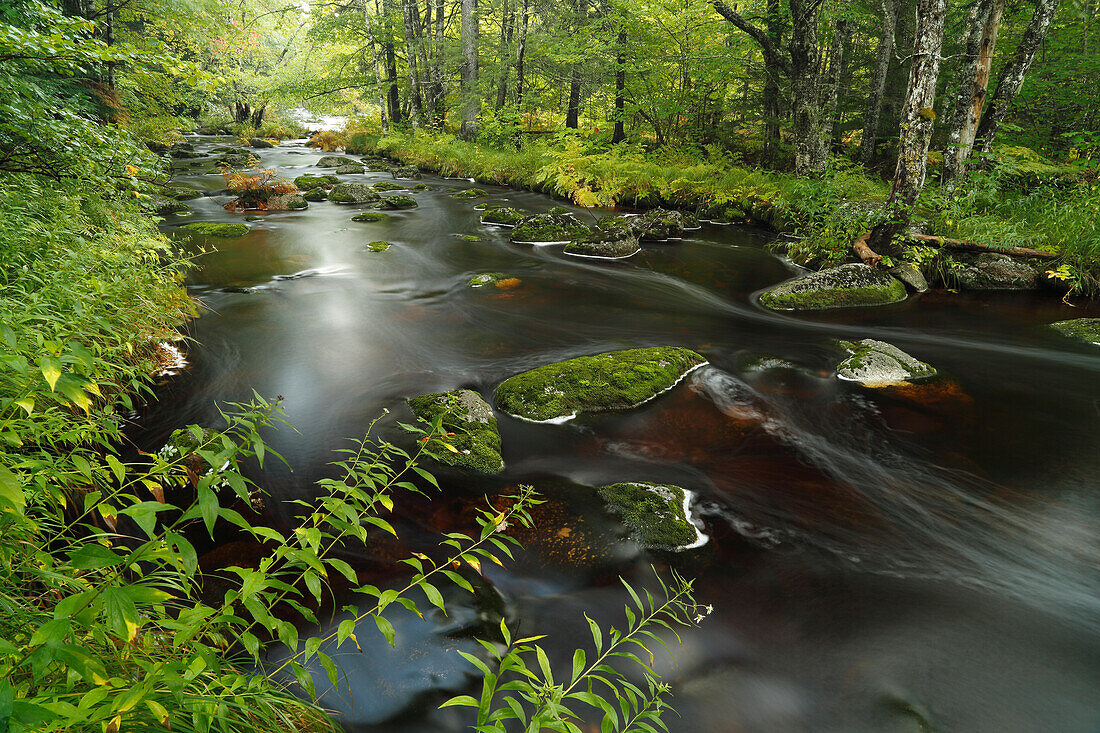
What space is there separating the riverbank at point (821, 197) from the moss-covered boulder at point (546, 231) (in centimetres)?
335

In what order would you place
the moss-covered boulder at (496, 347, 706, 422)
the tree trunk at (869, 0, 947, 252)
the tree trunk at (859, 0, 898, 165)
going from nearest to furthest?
the moss-covered boulder at (496, 347, 706, 422) < the tree trunk at (869, 0, 947, 252) < the tree trunk at (859, 0, 898, 165)

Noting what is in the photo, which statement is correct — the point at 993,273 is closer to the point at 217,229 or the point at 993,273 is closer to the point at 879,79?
the point at 879,79

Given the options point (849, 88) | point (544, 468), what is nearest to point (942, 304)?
point (544, 468)

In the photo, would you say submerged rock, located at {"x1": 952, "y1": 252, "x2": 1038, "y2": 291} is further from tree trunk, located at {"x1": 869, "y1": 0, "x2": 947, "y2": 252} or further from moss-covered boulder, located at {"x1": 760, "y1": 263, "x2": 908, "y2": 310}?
tree trunk, located at {"x1": 869, "y1": 0, "x2": 947, "y2": 252}

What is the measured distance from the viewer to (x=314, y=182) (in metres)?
17.5

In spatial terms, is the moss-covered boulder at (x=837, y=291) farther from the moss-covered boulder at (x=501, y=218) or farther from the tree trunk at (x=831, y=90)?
the moss-covered boulder at (x=501, y=218)

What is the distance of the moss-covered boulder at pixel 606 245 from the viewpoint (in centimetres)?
1108

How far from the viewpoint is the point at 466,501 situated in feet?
12.6

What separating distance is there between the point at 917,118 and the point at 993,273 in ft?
10.0

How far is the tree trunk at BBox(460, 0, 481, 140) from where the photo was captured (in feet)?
66.1

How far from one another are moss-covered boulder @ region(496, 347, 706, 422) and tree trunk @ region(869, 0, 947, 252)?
524 centimetres

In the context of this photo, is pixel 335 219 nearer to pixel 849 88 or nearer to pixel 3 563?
pixel 3 563

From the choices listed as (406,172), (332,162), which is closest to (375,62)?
(332,162)

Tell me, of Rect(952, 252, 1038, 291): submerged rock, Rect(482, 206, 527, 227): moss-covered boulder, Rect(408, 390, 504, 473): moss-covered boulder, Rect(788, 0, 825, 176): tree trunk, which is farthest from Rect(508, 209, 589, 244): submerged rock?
Rect(408, 390, 504, 473): moss-covered boulder
